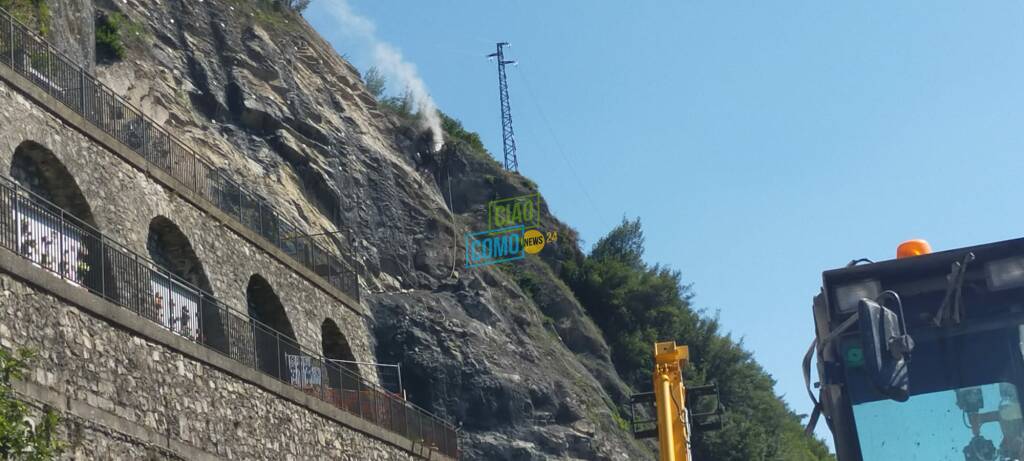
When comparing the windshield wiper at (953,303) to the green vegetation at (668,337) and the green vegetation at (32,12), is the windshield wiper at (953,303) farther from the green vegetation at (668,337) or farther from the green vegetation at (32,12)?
the green vegetation at (668,337)

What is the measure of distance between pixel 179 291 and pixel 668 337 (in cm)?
2978

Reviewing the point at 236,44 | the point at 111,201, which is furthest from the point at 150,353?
the point at 236,44

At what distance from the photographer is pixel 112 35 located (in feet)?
94.0

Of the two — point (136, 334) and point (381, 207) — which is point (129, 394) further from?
point (381, 207)

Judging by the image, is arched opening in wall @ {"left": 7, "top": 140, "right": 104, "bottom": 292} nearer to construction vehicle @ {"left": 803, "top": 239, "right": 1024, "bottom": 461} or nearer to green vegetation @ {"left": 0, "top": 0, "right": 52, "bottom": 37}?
green vegetation @ {"left": 0, "top": 0, "right": 52, "bottom": 37}

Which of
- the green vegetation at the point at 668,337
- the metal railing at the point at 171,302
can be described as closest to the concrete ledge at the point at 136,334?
the metal railing at the point at 171,302

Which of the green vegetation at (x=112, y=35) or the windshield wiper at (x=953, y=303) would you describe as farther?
the green vegetation at (x=112, y=35)

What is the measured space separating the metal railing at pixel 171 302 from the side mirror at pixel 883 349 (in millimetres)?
9858

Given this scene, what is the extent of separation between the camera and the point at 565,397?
3262 cm

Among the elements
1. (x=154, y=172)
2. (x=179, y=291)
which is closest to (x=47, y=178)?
(x=179, y=291)

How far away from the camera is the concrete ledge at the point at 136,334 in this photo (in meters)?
14.5

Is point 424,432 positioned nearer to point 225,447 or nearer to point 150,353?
point 225,447

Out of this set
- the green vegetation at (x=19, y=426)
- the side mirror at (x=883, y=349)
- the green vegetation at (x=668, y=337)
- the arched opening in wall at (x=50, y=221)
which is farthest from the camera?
the green vegetation at (x=668, y=337)

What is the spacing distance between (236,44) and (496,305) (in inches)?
364
